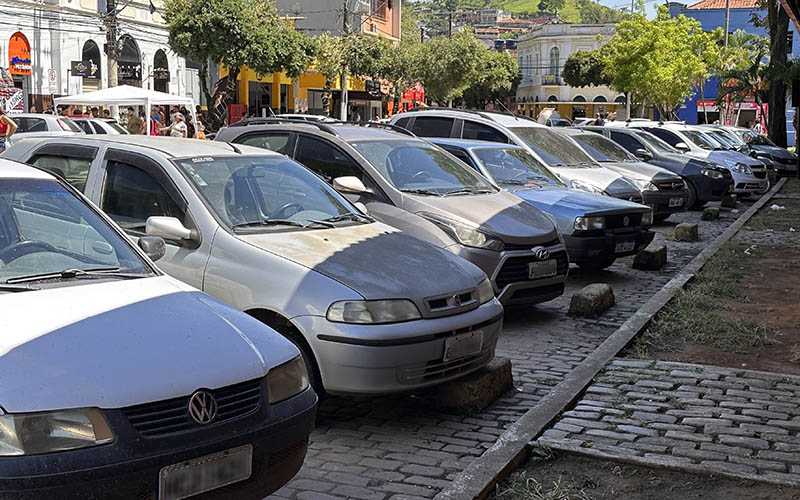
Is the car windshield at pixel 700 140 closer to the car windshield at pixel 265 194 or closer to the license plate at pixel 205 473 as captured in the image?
the car windshield at pixel 265 194

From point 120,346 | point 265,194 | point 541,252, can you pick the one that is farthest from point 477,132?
point 120,346

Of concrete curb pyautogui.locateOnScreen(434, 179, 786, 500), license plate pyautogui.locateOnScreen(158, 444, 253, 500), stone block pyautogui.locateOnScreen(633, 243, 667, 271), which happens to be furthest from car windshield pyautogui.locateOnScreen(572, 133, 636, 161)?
license plate pyautogui.locateOnScreen(158, 444, 253, 500)

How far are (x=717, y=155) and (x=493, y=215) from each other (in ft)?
51.1

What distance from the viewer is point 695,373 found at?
22.9ft

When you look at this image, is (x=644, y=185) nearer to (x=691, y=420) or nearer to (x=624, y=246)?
(x=624, y=246)

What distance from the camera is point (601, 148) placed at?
16.9 metres

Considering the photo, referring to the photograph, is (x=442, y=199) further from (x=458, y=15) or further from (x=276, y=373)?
(x=458, y=15)

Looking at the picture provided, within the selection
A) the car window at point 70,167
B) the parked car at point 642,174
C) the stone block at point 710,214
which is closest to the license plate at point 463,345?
the car window at point 70,167

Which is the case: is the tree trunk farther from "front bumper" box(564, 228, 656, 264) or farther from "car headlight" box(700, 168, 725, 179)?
"front bumper" box(564, 228, 656, 264)

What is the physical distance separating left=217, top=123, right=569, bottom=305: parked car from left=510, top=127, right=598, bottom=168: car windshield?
13.5 feet

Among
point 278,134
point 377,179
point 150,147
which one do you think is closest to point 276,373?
point 150,147

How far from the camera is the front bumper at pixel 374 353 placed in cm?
537

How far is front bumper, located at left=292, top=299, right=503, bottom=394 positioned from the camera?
17.6 ft

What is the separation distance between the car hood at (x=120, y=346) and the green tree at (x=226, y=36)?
34.7m
